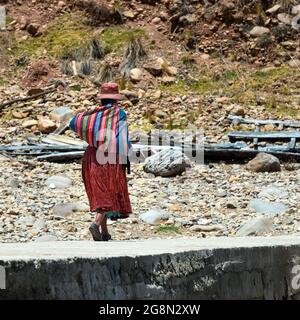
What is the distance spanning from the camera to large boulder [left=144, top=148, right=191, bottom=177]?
910 cm

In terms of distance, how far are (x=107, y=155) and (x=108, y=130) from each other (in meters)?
0.18

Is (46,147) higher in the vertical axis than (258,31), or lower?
lower

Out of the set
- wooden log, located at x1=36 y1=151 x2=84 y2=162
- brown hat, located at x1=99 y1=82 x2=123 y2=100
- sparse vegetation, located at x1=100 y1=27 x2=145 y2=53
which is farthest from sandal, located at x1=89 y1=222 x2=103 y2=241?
sparse vegetation, located at x1=100 y1=27 x2=145 y2=53

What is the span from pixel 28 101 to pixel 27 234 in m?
5.65

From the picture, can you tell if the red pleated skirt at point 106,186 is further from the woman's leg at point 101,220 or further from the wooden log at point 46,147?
the wooden log at point 46,147

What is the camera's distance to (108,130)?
5.52 m

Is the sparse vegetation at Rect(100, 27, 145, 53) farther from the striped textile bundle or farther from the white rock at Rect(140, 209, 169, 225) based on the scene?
the striped textile bundle

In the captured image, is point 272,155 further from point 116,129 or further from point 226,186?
point 116,129

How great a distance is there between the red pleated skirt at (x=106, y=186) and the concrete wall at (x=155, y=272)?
5.93 ft

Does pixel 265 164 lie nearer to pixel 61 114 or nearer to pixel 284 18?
pixel 61 114

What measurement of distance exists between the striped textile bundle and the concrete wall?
1.87 metres

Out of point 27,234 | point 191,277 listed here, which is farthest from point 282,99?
point 191,277

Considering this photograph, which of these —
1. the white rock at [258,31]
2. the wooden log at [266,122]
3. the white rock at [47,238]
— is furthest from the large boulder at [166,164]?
the white rock at [258,31]

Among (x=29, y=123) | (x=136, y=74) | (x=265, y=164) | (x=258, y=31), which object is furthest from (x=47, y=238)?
(x=258, y=31)
